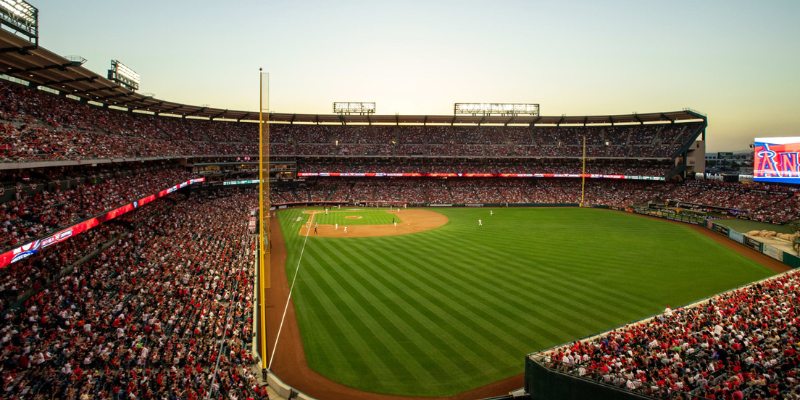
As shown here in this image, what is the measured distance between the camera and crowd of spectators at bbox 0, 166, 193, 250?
16.8 metres

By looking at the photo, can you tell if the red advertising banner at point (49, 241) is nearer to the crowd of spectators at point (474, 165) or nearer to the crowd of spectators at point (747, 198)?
the crowd of spectators at point (474, 165)

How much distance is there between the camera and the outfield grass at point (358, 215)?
150 ft

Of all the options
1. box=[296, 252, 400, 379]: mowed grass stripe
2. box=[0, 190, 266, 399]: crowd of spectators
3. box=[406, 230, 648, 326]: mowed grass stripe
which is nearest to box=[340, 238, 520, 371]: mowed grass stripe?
box=[296, 252, 400, 379]: mowed grass stripe

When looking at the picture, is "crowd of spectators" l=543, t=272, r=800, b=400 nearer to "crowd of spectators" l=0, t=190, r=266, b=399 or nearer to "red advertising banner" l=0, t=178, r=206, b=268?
"crowd of spectators" l=0, t=190, r=266, b=399

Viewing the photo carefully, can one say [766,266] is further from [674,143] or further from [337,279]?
[674,143]

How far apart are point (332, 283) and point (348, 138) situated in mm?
53154

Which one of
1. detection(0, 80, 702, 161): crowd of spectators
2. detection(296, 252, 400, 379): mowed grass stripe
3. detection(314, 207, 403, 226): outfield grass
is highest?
detection(0, 80, 702, 161): crowd of spectators

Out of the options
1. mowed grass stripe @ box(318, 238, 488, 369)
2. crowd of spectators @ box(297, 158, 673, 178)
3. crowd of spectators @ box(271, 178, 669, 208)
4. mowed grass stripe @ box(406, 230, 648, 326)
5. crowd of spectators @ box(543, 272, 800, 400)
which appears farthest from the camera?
crowd of spectators @ box(297, 158, 673, 178)

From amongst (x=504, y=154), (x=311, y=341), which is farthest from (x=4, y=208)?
(x=504, y=154)

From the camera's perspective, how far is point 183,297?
59.5 feet

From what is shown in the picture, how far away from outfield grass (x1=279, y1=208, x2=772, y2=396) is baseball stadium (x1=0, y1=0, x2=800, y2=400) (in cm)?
13

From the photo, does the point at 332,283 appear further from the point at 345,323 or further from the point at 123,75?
→ the point at 123,75

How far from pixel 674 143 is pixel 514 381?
6541 centimetres

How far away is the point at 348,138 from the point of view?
73.8 m
